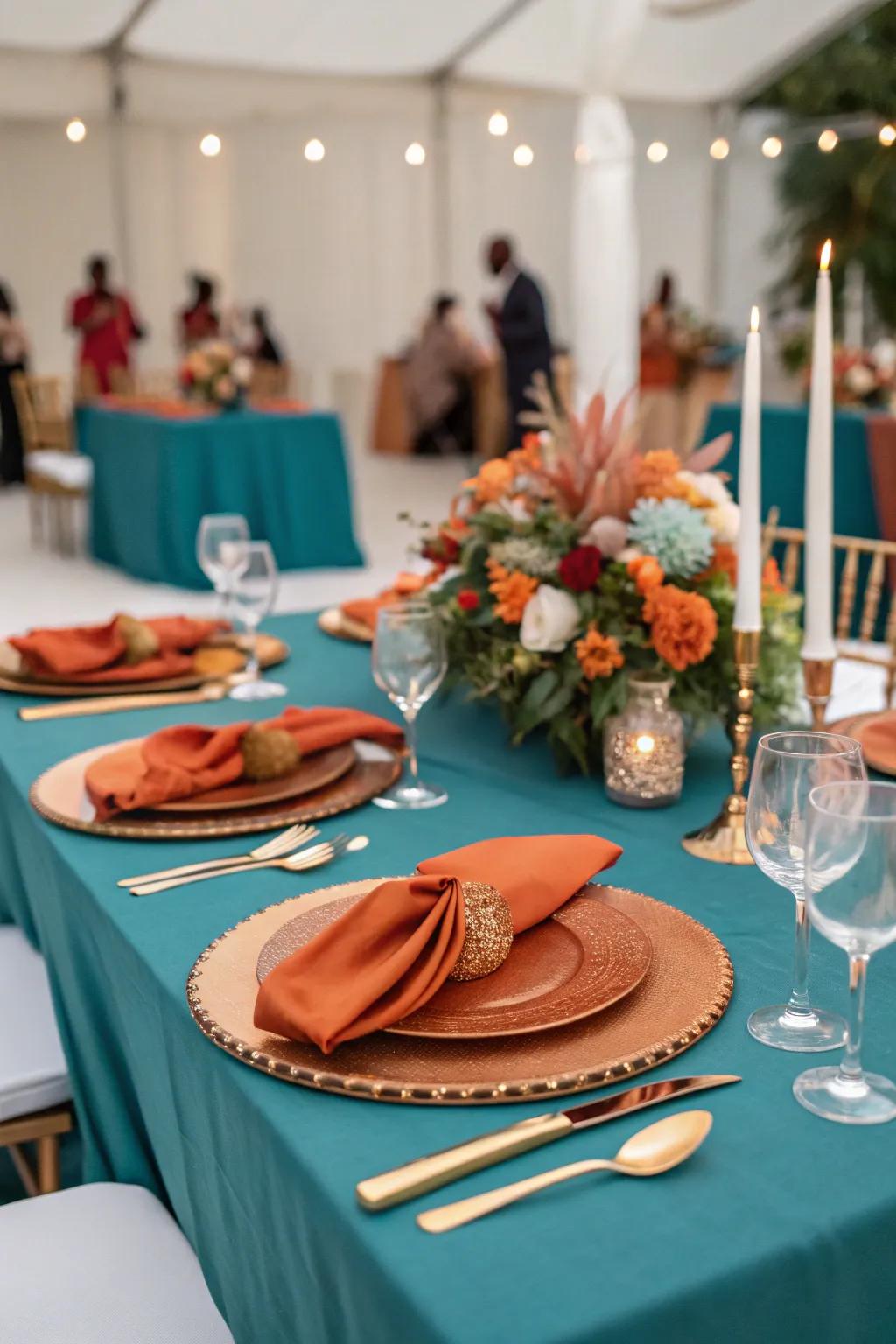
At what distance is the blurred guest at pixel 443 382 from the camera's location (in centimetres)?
1073

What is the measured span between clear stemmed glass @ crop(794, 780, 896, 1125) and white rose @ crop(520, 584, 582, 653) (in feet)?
1.95

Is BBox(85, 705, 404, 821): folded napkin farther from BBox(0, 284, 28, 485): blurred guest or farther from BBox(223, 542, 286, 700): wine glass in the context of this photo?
BBox(0, 284, 28, 485): blurred guest

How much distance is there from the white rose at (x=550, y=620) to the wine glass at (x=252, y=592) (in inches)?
18.9

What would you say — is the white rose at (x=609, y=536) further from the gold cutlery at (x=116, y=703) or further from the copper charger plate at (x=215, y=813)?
the gold cutlery at (x=116, y=703)

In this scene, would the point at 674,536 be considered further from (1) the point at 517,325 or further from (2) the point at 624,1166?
(1) the point at 517,325

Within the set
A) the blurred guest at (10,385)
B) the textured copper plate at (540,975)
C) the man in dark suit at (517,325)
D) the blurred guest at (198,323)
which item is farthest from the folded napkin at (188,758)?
the blurred guest at (10,385)

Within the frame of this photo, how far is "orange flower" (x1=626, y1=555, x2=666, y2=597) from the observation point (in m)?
1.36

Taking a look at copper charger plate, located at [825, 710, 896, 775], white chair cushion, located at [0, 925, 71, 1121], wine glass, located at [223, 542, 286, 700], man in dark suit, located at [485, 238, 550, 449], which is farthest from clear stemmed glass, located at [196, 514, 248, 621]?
man in dark suit, located at [485, 238, 550, 449]

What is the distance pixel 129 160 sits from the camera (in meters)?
13.3

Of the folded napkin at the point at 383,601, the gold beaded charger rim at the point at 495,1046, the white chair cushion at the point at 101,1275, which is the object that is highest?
the folded napkin at the point at 383,601

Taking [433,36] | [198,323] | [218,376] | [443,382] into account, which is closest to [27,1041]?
[218,376]

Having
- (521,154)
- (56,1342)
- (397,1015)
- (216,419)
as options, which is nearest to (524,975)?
(397,1015)

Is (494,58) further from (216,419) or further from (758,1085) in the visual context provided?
(758,1085)

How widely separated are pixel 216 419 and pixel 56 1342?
5.32 meters
